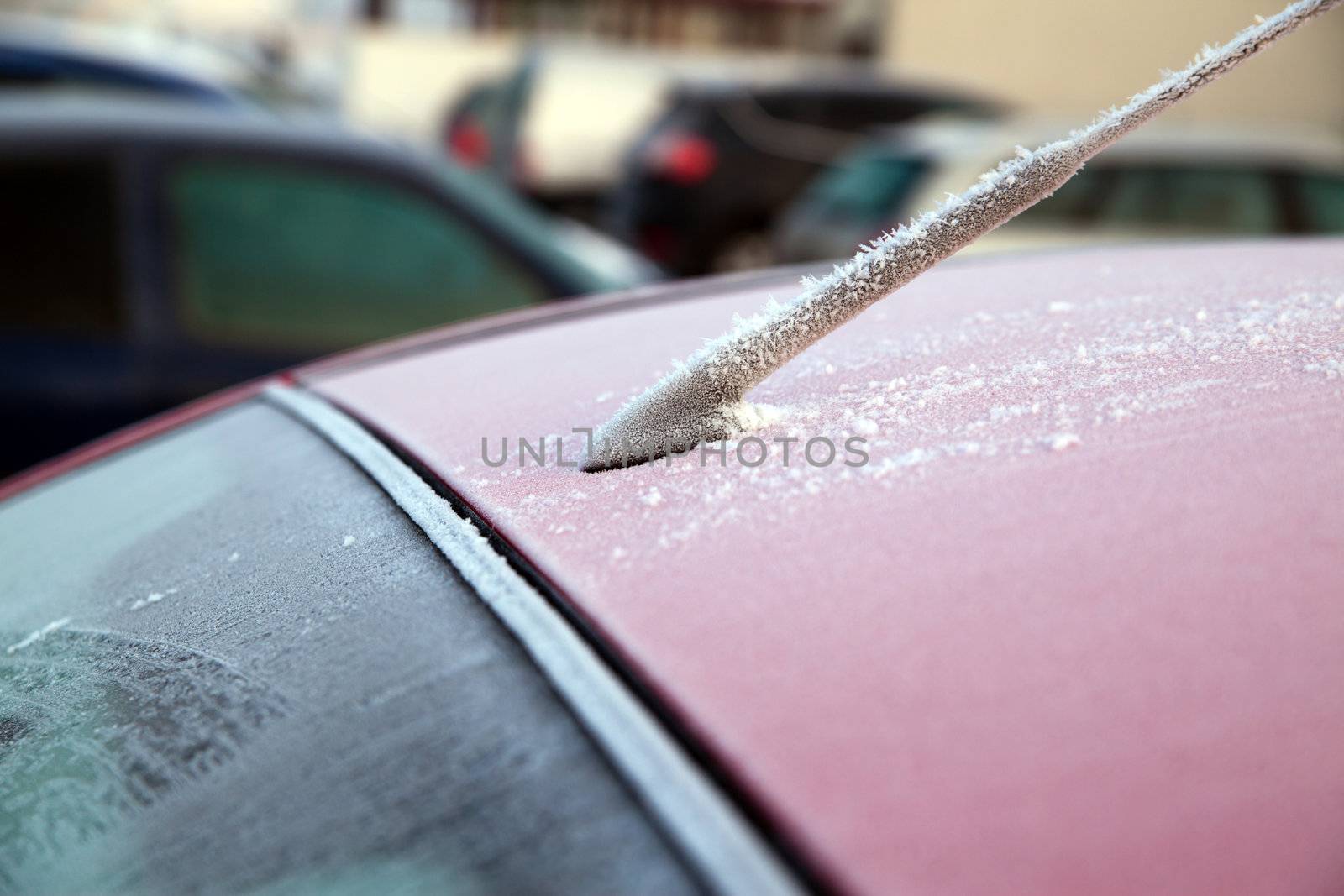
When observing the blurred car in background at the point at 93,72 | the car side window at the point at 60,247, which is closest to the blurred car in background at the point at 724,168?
the blurred car in background at the point at 93,72

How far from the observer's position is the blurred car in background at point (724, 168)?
942 centimetres

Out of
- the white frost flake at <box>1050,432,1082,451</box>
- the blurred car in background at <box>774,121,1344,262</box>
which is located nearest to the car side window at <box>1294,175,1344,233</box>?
the blurred car in background at <box>774,121,1344,262</box>

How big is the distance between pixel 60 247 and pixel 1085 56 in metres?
12.3

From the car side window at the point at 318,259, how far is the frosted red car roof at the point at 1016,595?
9.61 feet

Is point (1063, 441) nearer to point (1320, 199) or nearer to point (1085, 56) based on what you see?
point (1320, 199)

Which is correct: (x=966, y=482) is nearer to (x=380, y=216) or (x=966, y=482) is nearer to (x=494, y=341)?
(x=494, y=341)

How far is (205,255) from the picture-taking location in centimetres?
401

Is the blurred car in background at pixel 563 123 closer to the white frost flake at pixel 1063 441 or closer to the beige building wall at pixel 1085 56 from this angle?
the beige building wall at pixel 1085 56

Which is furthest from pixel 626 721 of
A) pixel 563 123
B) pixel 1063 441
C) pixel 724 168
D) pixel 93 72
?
pixel 563 123

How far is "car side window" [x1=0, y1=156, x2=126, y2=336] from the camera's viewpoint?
12.5 ft

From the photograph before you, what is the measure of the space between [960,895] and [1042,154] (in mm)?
756

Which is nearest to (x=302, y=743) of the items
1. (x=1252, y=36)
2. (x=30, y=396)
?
(x=1252, y=36)

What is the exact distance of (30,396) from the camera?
373 centimetres

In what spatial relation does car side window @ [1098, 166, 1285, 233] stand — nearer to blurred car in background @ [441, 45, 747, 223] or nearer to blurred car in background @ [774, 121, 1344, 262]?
blurred car in background @ [774, 121, 1344, 262]
